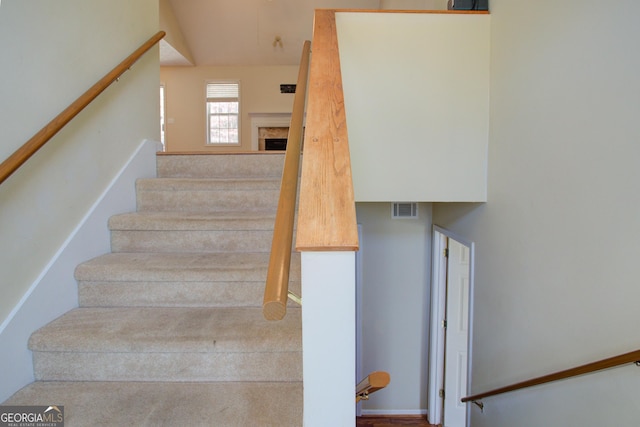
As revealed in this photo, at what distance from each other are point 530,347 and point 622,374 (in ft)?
1.98

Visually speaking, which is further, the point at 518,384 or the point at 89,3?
the point at 89,3

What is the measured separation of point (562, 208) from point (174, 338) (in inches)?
68.5

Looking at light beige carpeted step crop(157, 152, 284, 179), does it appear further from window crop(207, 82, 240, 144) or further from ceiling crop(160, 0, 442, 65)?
window crop(207, 82, 240, 144)

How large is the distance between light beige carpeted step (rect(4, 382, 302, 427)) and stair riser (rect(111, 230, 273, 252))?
816 mm

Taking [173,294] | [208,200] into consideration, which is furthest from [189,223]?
[173,294]

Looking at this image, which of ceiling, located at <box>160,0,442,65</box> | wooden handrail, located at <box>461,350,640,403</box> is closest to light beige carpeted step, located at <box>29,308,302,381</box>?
wooden handrail, located at <box>461,350,640,403</box>

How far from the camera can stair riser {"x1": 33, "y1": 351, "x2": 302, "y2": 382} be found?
1.46 meters

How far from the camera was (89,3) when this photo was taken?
6.52 feet

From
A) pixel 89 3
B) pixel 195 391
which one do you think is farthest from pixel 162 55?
pixel 195 391

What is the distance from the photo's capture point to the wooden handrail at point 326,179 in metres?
0.83

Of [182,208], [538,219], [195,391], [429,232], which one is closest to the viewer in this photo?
[195,391]

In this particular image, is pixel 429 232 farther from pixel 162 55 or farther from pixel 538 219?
pixel 162 55

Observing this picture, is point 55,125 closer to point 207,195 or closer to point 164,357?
point 207,195

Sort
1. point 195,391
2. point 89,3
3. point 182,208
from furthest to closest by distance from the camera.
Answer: point 182,208
point 89,3
point 195,391
